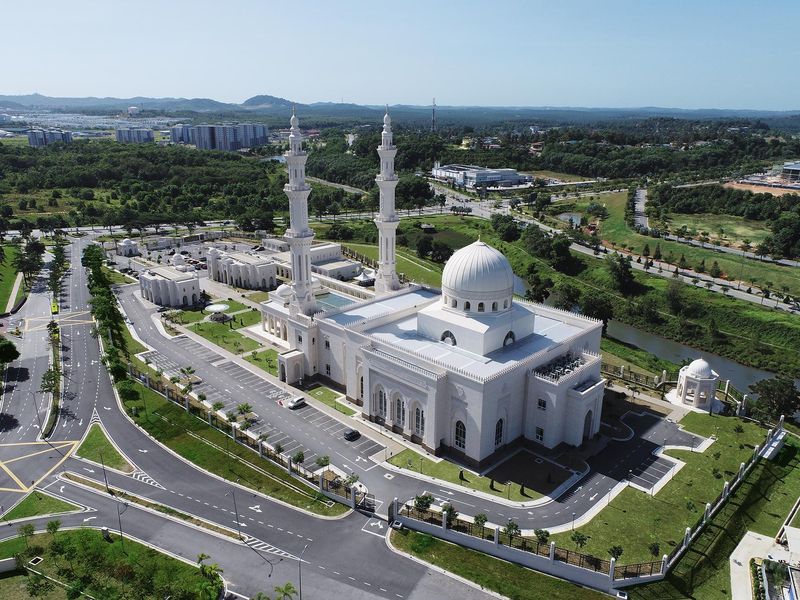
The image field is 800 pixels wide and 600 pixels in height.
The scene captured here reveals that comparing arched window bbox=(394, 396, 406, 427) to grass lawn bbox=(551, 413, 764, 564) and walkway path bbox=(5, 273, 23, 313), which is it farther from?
walkway path bbox=(5, 273, 23, 313)

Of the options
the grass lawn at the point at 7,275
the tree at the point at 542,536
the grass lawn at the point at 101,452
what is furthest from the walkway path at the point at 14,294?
the tree at the point at 542,536

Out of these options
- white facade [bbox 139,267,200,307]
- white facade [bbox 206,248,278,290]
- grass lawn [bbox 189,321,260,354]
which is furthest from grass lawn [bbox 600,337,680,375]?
white facade [bbox 139,267,200,307]

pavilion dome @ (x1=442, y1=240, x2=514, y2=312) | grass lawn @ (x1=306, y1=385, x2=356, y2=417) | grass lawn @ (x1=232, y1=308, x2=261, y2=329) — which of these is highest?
pavilion dome @ (x1=442, y1=240, x2=514, y2=312)

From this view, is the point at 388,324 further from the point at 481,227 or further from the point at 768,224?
the point at 768,224

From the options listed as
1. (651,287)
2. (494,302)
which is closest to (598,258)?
(651,287)

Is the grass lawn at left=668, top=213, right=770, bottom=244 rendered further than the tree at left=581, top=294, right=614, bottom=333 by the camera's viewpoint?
Yes
